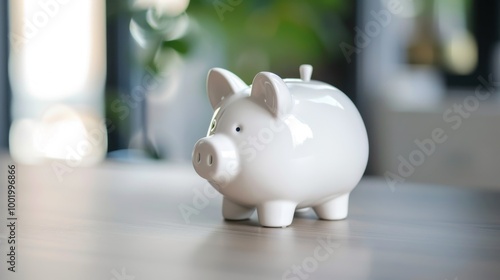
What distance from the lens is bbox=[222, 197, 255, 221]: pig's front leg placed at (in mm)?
864

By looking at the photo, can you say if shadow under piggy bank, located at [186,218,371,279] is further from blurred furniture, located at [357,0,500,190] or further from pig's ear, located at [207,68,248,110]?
blurred furniture, located at [357,0,500,190]

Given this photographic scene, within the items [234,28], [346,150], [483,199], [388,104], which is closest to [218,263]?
[346,150]

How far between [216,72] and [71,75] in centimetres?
191

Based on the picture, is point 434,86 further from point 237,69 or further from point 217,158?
point 217,158

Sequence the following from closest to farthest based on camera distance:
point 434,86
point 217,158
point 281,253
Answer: point 281,253
point 217,158
point 434,86

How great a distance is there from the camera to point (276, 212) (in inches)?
32.0

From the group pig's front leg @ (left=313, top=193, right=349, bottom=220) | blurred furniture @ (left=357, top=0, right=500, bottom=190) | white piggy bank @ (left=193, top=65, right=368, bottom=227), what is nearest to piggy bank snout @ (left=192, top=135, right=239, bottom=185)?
white piggy bank @ (left=193, top=65, right=368, bottom=227)

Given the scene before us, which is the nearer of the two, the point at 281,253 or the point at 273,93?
the point at 281,253

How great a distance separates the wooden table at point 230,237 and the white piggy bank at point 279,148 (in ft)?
0.13

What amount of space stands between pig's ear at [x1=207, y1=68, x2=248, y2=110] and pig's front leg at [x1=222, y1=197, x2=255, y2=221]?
12 cm

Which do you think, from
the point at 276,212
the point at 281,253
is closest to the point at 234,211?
the point at 276,212

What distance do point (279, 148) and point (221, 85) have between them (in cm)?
13

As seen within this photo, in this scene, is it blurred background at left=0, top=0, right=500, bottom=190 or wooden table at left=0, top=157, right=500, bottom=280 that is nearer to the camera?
wooden table at left=0, top=157, right=500, bottom=280

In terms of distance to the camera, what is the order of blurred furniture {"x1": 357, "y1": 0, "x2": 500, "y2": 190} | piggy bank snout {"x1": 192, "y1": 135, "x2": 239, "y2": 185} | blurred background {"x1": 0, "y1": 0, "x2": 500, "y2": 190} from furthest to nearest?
blurred furniture {"x1": 357, "y1": 0, "x2": 500, "y2": 190} < blurred background {"x1": 0, "y1": 0, "x2": 500, "y2": 190} < piggy bank snout {"x1": 192, "y1": 135, "x2": 239, "y2": 185}
